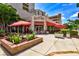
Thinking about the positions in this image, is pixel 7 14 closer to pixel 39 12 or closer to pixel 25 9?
pixel 25 9

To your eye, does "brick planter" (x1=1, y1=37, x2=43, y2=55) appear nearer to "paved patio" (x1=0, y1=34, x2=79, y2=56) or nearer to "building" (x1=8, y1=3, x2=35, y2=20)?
"paved patio" (x1=0, y1=34, x2=79, y2=56)

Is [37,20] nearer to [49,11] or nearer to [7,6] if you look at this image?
[49,11]

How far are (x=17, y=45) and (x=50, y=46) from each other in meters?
0.83

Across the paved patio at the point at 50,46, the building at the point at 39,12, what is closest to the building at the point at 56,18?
the building at the point at 39,12

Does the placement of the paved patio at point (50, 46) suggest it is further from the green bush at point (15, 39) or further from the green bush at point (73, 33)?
the green bush at point (15, 39)

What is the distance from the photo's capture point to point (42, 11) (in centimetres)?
579

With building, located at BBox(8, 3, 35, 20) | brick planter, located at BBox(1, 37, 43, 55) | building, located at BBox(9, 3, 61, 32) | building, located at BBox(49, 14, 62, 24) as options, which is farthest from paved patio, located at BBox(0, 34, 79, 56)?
building, located at BBox(8, 3, 35, 20)

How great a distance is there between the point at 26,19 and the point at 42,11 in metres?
0.45

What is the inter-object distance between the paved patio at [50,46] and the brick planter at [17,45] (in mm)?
86

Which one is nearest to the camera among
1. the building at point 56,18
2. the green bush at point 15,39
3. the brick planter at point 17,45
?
the brick planter at point 17,45

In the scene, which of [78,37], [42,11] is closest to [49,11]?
[42,11]

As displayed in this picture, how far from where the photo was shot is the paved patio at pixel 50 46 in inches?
219

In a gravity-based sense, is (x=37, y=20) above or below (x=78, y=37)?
above

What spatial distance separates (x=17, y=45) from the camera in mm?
5551
